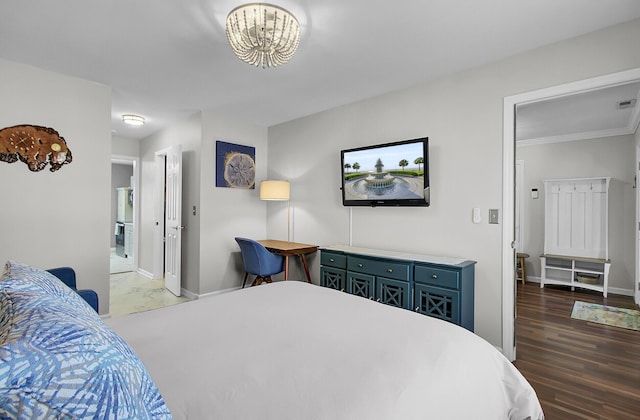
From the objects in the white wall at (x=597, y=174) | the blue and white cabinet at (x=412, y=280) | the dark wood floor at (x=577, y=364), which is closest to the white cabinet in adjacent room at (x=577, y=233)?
the white wall at (x=597, y=174)

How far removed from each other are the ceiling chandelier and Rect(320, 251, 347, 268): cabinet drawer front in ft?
6.84

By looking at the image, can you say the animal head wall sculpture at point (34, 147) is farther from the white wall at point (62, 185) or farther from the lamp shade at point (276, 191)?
the lamp shade at point (276, 191)

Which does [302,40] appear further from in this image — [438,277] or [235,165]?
[235,165]

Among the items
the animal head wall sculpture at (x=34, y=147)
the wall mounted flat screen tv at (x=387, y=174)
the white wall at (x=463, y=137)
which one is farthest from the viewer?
the wall mounted flat screen tv at (x=387, y=174)

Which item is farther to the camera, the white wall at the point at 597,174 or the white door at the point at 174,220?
the white wall at the point at 597,174

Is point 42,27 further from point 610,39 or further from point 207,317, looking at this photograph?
point 610,39

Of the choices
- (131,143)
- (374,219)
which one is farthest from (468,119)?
(131,143)

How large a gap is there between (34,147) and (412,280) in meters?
3.66

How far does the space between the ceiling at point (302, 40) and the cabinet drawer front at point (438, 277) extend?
1.80m

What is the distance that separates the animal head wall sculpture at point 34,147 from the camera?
2.79 metres

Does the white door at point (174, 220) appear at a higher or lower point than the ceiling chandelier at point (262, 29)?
lower

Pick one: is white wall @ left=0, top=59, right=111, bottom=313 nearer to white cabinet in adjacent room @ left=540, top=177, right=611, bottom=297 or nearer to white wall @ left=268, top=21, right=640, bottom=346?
white wall @ left=268, top=21, right=640, bottom=346

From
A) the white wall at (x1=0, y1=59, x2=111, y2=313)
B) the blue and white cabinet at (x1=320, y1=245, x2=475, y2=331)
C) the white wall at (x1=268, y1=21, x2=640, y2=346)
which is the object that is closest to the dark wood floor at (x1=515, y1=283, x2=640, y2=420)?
the white wall at (x1=268, y1=21, x2=640, y2=346)

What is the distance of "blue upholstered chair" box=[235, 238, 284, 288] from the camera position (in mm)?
3803
